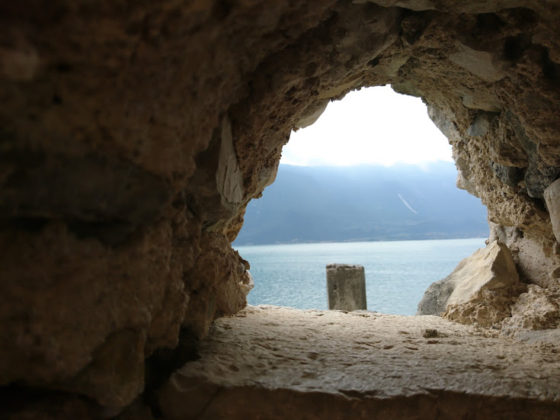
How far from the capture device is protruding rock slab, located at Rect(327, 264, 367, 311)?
527cm

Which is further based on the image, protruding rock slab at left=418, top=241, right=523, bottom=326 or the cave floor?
protruding rock slab at left=418, top=241, right=523, bottom=326

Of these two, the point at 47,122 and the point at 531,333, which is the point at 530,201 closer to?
the point at 531,333

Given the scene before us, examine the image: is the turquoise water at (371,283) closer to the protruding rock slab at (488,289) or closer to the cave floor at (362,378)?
the protruding rock slab at (488,289)

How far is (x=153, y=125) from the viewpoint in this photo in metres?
1.21

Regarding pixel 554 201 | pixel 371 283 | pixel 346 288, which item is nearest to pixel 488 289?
pixel 554 201

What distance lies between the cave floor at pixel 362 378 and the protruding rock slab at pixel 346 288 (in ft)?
9.84

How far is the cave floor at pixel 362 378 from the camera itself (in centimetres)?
154

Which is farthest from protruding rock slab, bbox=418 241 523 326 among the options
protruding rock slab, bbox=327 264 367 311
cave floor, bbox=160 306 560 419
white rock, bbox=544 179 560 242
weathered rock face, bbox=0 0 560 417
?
protruding rock slab, bbox=327 264 367 311

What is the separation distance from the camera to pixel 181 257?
1.72m

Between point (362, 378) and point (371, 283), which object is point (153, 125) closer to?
point (362, 378)

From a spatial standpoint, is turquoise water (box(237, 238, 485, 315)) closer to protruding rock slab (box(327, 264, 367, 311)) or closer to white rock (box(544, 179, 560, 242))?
protruding rock slab (box(327, 264, 367, 311))

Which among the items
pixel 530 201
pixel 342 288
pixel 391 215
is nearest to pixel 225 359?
pixel 530 201

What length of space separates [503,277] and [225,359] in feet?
7.35

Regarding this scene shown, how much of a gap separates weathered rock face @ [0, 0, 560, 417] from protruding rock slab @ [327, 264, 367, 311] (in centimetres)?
321
